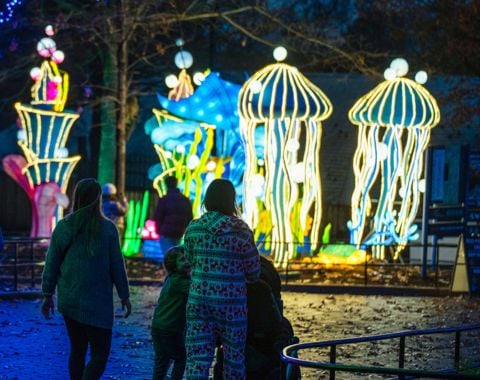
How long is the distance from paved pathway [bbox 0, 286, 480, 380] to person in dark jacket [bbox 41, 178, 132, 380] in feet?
6.96

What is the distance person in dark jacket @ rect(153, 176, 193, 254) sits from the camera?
1720cm

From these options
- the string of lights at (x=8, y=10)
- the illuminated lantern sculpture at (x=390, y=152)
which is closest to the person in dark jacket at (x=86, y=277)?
the string of lights at (x=8, y=10)

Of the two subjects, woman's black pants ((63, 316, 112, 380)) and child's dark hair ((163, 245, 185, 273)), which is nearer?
woman's black pants ((63, 316, 112, 380))

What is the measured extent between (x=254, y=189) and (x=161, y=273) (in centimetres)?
290

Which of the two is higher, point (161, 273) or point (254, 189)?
point (254, 189)

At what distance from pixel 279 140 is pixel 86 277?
45.9 ft

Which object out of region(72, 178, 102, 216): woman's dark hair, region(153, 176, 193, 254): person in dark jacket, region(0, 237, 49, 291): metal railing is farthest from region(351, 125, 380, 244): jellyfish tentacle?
region(72, 178, 102, 216): woman's dark hair

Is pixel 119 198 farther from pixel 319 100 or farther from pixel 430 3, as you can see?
pixel 430 3

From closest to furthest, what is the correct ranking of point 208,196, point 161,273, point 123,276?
1. point 208,196
2. point 123,276
3. point 161,273

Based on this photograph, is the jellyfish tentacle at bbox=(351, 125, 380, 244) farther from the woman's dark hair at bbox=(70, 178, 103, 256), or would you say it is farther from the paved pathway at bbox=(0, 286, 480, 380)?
the woman's dark hair at bbox=(70, 178, 103, 256)

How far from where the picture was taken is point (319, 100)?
2194 centimetres

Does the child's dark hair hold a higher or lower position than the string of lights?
lower

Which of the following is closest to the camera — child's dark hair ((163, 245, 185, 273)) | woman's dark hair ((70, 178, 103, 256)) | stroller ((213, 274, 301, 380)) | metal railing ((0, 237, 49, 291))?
stroller ((213, 274, 301, 380))

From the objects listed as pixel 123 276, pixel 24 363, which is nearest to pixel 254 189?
pixel 24 363
